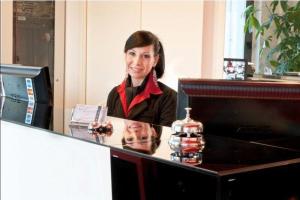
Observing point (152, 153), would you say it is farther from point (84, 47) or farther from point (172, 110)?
point (84, 47)

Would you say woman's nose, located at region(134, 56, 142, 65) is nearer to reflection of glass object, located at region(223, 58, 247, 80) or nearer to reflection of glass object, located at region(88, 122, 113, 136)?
reflection of glass object, located at region(223, 58, 247, 80)

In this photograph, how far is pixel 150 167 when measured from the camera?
4.11 ft

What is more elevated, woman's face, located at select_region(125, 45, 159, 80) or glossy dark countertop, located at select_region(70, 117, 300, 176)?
woman's face, located at select_region(125, 45, 159, 80)

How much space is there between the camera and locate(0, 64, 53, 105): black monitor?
201cm

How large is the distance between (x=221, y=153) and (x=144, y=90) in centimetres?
153

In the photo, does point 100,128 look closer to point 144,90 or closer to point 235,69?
point 235,69

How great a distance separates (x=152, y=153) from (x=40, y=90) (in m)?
1.10

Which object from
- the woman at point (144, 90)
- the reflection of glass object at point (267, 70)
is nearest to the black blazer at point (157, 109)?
the woman at point (144, 90)

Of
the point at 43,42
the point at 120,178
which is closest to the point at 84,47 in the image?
the point at 43,42

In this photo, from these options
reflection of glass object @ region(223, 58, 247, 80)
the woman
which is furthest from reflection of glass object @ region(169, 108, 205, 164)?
the woman

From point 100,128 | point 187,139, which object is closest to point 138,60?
point 100,128

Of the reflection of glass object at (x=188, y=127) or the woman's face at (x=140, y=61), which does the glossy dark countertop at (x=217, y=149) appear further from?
the woman's face at (x=140, y=61)

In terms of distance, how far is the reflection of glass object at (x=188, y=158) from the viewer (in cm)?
105

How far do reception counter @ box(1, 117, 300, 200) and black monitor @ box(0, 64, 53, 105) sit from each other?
18cm
